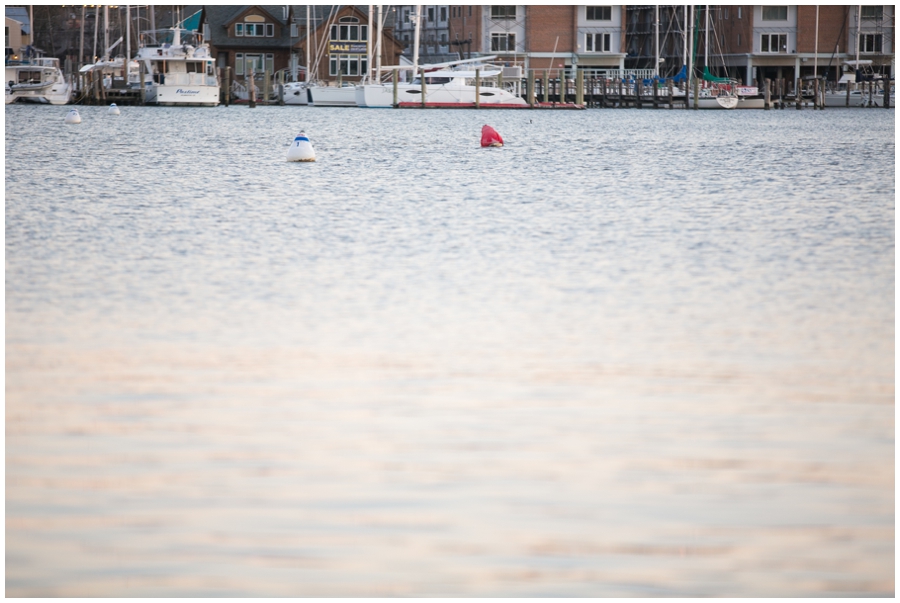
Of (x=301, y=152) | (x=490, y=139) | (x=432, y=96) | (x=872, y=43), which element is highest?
(x=872, y=43)

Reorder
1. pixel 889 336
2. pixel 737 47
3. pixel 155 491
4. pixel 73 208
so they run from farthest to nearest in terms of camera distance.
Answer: pixel 737 47, pixel 73 208, pixel 889 336, pixel 155 491

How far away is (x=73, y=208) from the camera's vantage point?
52.9ft

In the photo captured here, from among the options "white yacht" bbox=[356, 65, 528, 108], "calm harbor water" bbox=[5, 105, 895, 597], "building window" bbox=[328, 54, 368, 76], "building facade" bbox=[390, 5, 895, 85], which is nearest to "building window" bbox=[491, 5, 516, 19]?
"building facade" bbox=[390, 5, 895, 85]

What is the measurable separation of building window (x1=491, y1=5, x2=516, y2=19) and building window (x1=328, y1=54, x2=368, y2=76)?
8410 mm

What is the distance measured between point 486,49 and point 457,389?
7495cm

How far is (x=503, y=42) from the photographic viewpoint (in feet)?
266

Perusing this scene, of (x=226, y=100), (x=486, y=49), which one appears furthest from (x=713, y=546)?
(x=486, y=49)

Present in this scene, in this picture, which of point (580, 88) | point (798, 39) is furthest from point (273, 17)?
point (798, 39)

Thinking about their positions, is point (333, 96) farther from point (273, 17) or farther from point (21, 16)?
point (21, 16)

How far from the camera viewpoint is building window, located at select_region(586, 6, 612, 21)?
8031 centimetres

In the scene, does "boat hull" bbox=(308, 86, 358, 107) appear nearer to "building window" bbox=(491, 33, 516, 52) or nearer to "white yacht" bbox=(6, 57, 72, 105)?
"white yacht" bbox=(6, 57, 72, 105)

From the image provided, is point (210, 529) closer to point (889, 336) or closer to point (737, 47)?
point (889, 336)

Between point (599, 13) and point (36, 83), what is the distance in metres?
34.5

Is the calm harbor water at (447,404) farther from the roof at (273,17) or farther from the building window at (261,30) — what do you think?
the building window at (261,30)
